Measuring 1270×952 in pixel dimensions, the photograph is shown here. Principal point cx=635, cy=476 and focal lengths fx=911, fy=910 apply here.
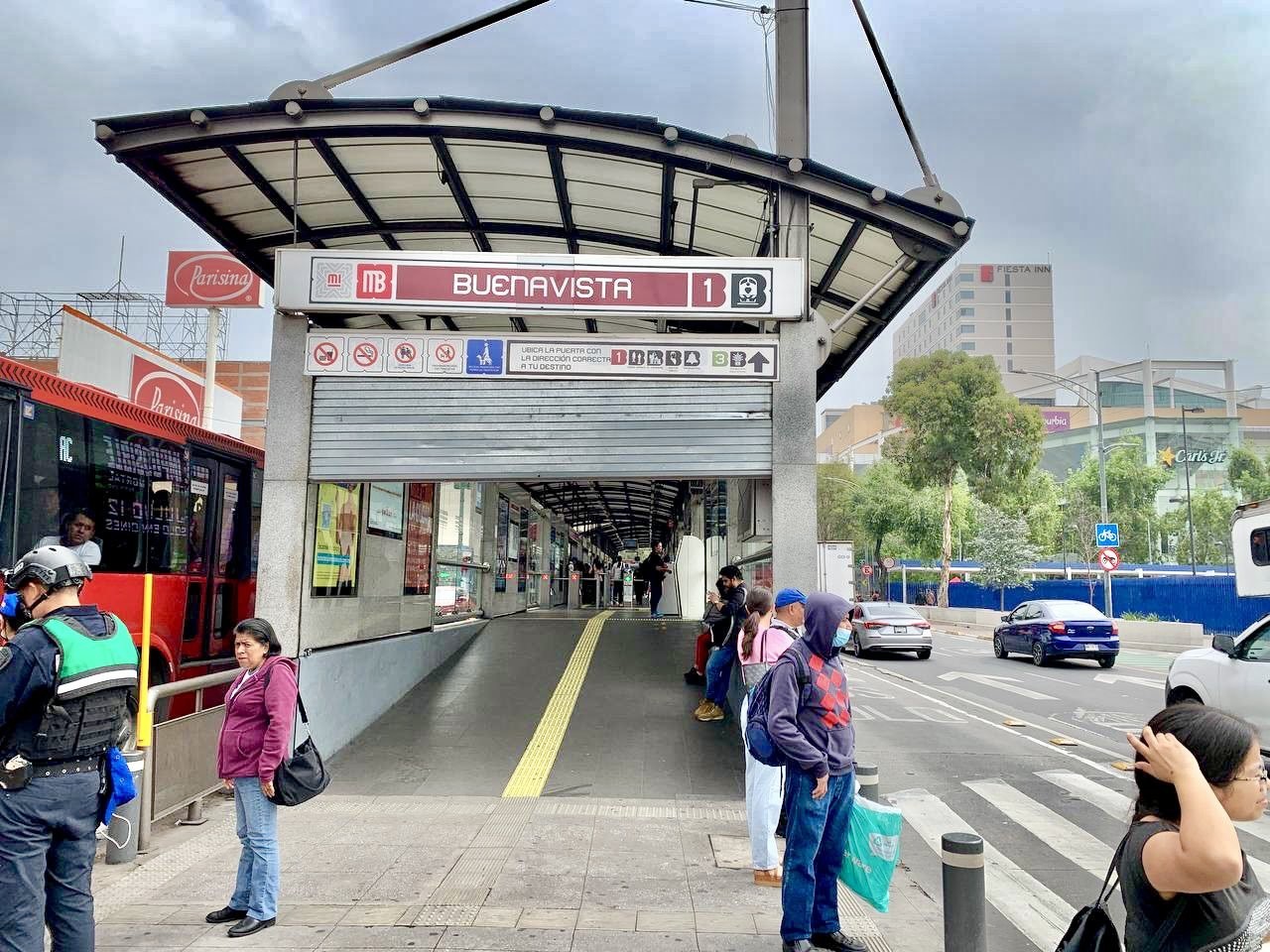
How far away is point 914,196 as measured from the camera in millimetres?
8305

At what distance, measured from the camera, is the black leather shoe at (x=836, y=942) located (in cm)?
444

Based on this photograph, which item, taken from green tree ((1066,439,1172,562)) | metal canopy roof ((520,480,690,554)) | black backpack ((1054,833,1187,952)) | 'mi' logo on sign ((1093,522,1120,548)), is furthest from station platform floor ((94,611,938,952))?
green tree ((1066,439,1172,562))

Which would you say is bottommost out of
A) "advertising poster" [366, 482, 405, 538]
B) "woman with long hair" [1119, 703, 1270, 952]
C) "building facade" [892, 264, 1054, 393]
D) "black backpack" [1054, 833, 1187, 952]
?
"black backpack" [1054, 833, 1187, 952]

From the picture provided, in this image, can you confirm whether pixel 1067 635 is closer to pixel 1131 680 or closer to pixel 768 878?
pixel 1131 680

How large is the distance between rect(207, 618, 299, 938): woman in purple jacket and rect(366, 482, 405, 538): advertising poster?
5239 mm

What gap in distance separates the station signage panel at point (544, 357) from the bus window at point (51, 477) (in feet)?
6.53

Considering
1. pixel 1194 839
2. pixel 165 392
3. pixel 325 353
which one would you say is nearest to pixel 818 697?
pixel 1194 839

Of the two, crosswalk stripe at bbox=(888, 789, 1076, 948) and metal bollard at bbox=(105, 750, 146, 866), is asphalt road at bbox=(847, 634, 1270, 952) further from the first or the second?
metal bollard at bbox=(105, 750, 146, 866)

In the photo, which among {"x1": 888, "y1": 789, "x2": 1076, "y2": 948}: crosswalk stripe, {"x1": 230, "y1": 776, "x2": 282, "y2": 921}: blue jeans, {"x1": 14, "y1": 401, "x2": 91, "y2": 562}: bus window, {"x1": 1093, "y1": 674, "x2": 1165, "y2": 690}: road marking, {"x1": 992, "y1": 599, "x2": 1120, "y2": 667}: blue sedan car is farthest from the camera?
{"x1": 992, "y1": 599, "x2": 1120, "y2": 667}: blue sedan car

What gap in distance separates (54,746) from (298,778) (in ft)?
4.57

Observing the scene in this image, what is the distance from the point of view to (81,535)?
7723mm

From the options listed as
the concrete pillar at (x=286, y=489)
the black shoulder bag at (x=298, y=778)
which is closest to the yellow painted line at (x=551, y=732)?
the concrete pillar at (x=286, y=489)

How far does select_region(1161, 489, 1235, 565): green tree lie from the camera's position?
6303cm

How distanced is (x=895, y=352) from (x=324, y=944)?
183 metres
